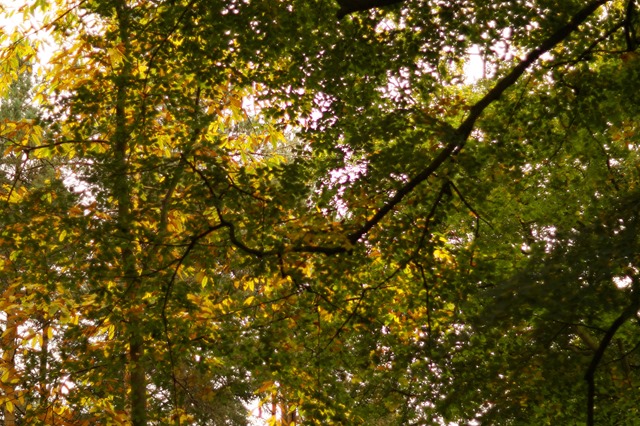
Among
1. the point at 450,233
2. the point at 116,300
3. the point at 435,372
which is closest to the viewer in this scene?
the point at 435,372

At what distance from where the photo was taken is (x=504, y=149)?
23.6ft

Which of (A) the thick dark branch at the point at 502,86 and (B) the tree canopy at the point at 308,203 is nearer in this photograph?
(A) the thick dark branch at the point at 502,86

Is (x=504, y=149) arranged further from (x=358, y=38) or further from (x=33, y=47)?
(x=33, y=47)

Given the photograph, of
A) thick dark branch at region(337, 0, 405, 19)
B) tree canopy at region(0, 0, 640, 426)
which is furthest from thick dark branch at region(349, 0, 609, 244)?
thick dark branch at region(337, 0, 405, 19)

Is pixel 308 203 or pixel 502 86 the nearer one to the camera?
pixel 502 86

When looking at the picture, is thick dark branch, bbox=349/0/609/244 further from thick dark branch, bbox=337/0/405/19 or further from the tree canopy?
thick dark branch, bbox=337/0/405/19

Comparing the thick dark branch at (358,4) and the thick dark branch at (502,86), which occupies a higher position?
the thick dark branch at (358,4)

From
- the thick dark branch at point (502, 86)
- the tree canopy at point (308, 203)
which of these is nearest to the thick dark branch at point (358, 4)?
the tree canopy at point (308, 203)

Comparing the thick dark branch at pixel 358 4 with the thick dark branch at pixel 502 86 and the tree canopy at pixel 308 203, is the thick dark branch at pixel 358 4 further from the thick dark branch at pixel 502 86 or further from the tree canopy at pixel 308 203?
the thick dark branch at pixel 502 86

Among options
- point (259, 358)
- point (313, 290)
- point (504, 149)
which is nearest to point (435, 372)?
point (313, 290)

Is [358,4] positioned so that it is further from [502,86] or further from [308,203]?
[308,203]

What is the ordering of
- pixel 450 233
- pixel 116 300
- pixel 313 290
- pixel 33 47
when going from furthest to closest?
pixel 450 233 < pixel 33 47 < pixel 116 300 < pixel 313 290

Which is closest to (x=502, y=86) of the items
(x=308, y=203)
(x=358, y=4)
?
(x=358, y=4)

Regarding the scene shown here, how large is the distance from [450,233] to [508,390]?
5645mm
